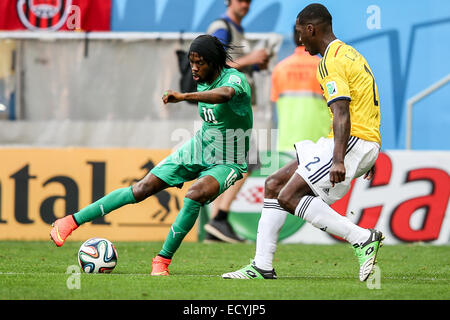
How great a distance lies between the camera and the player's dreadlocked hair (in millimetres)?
7023

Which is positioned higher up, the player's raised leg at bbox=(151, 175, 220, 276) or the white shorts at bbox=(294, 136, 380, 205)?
the white shorts at bbox=(294, 136, 380, 205)

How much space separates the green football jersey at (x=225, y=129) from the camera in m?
7.28

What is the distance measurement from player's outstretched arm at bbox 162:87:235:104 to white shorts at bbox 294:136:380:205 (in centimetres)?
73

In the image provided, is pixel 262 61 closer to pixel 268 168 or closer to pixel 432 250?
pixel 268 168

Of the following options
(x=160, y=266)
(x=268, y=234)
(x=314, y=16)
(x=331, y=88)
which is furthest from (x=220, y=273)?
(x=314, y=16)

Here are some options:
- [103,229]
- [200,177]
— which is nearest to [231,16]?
[103,229]

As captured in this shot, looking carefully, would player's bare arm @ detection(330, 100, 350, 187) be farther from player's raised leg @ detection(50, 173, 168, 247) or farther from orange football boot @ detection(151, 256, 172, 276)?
player's raised leg @ detection(50, 173, 168, 247)

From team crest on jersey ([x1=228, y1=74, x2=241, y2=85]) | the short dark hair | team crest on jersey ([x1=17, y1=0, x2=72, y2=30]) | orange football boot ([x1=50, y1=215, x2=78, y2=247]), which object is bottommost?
orange football boot ([x1=50, y1=215, x2=78, y2=247])

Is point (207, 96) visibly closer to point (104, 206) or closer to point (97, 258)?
point (104, 206)

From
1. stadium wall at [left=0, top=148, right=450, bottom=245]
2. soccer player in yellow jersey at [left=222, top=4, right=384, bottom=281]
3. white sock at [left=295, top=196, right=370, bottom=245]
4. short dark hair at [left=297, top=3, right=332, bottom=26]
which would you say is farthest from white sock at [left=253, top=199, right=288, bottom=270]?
stadium wall at [left=0, top=148, right=450, bottom=245]

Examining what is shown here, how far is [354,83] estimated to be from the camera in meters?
6.52
